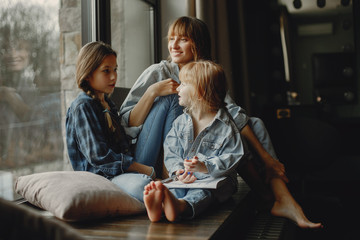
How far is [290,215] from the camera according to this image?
1.68m

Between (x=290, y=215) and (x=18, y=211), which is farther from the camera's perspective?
(x=290, y=215)

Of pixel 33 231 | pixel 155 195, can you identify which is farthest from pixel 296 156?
pixel 33 231

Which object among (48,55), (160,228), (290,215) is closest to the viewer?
(160,228)

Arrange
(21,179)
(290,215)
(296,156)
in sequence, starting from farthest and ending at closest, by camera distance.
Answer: (296,156) → (290,215) → (21,179)

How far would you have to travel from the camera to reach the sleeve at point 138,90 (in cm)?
196

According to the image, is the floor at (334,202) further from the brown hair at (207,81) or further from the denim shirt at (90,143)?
the denim shirt at (90,143)

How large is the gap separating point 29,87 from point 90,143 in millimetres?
411

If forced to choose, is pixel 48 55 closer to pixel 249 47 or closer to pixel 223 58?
pixel 223 58

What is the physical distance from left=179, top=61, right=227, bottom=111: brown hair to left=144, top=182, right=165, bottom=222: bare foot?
49cm

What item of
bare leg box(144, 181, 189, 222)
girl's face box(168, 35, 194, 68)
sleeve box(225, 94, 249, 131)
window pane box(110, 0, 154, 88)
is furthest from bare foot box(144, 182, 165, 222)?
window pane box(110, 0, 154, 88)

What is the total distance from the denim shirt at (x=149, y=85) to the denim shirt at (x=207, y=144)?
26 centimetres

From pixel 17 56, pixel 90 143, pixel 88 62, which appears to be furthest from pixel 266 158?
pixel 17 56

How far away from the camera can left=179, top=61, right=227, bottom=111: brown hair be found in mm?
1588

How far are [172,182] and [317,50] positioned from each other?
2.52m
